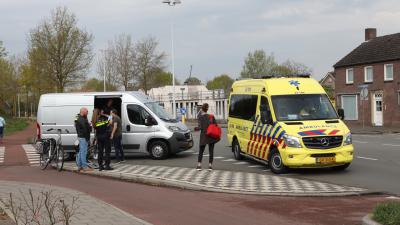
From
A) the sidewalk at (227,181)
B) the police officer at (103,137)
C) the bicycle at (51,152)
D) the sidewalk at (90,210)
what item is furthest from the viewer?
the bicycle at (51,152)

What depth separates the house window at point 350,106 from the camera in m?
43.0

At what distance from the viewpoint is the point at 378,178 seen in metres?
12.3

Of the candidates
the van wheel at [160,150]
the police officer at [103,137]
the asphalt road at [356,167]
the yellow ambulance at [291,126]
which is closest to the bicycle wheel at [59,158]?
the police officer at [103,137]

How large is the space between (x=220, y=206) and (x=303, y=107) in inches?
227

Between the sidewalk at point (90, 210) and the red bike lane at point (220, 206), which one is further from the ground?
the sidewalk at point (90, 210)

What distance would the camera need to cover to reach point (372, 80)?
41.0 m

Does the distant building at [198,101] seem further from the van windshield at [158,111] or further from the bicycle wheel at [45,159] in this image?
the bicycle wheel at [45,159]

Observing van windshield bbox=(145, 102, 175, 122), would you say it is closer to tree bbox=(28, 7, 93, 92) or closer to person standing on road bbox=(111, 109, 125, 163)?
person standing on road bbox=(111, 109, 125, 163)

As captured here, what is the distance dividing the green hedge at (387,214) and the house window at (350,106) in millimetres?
37432

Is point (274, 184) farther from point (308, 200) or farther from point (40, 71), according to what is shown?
point (40, 71)

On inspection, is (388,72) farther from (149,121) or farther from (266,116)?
(266,116)

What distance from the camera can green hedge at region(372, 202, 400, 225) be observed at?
6.21 meters

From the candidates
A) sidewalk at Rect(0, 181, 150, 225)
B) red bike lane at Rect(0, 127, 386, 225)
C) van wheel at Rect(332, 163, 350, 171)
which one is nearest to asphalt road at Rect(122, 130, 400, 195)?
van wheel at Rect(332, 163, 350, 171)

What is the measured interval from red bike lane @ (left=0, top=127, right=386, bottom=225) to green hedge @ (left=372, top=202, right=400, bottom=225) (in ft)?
2.95
